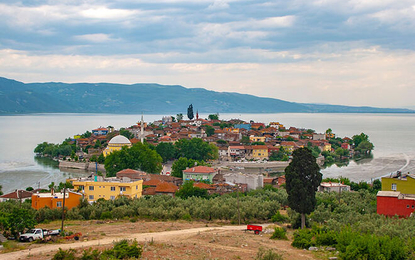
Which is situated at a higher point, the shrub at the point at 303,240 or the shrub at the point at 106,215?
the shrub at the point at 303,240

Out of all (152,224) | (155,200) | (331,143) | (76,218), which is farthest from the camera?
(331,143)

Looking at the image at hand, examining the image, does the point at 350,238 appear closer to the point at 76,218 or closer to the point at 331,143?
the point at 76,218

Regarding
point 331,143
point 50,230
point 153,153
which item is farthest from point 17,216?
point 331,143

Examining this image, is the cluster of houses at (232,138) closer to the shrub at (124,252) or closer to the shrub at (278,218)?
the shrub at (278,218)

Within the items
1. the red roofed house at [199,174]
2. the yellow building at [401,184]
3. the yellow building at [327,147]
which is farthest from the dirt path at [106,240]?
the yellow building at [327,147]

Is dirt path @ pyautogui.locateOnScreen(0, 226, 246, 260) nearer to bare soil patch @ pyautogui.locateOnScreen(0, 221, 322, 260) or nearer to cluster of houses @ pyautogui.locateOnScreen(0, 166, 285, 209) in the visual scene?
bare soil patch @ pyautogui.locateOnScreen(0, 221, 322, 260)

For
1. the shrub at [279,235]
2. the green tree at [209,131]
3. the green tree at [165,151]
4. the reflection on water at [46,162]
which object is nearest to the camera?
the shrub at [279,235]
